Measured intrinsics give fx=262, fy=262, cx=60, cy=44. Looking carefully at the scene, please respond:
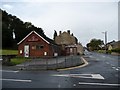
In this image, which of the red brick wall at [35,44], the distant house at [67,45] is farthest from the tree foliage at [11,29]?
the red brick wall at [35,44]

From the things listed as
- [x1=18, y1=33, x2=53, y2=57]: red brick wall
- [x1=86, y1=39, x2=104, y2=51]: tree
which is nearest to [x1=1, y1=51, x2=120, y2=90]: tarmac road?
[x1=18, y1=33, x2=53, y2=57]: red brick wall

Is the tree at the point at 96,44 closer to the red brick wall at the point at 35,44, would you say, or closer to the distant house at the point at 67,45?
the distant house at the point at 67,45

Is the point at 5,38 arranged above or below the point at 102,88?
above

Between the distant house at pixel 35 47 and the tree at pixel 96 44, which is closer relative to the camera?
the distant house at pixel 35 47

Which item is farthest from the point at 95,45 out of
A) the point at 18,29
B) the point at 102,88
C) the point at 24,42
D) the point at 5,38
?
the point at 102,88

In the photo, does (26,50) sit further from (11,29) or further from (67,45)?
(11,29)

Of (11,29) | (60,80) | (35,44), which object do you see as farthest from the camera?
(11,29)

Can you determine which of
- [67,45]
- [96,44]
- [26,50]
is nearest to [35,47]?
[26,50]

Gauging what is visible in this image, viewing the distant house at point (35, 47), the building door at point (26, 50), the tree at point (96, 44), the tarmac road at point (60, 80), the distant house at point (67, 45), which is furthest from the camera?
the tree at point (96, 44)

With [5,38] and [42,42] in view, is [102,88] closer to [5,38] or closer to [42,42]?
[42,42]

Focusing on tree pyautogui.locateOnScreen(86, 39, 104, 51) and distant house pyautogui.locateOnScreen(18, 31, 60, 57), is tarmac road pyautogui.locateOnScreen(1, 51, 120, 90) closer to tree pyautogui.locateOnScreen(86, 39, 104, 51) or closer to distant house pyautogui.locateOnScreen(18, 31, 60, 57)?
distant house pyautogui.locateOnScreen(18, 31, 60, 57)

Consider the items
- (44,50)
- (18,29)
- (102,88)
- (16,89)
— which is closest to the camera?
(16,89)

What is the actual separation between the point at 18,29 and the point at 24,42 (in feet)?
181

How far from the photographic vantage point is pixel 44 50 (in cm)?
4741
